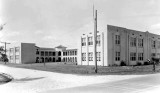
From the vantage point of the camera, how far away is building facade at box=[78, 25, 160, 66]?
1356 inches

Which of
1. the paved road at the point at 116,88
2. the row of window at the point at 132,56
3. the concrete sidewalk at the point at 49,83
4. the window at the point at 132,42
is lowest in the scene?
the concrete sidewalk at the point at 49,83

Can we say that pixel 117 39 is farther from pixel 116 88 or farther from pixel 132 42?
pixel 116 88

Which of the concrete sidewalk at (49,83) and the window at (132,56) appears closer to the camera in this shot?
the concrete sidewalk at (49,83)

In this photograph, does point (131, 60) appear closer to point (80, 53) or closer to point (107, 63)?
point (107, 63)

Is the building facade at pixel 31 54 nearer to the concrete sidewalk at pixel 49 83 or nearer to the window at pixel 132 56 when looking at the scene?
the window at pixel 132 56

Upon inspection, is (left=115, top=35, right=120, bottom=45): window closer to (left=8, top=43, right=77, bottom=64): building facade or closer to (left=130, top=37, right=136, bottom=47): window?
(left=130, top=37, right=136, bottom=47): window

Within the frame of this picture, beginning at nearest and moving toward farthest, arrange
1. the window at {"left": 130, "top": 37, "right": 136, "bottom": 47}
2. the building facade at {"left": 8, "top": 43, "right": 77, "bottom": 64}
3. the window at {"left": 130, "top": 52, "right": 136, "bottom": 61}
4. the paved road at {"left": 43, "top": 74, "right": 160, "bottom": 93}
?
1. the paved road at {"left": 43, "top": 74, "right": 160, "bottom": 93}
2. the window at {"left": 130, "top": 52, "right": 136, "bottom": 61}
3. the window at {"left": 130, "top": 37, "right": 136, "bottom": 47}
4. the building facade at {"left": 8, "top": 43, "right": 77, "bottom": 64}

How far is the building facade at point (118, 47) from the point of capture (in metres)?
34.4

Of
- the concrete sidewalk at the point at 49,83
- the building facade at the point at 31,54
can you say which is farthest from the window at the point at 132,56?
the building facade at the point at 31,54

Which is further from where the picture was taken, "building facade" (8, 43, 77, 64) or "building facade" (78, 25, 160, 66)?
"building facade" (8, 43, 77, 64)

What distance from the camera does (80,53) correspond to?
1567 inches

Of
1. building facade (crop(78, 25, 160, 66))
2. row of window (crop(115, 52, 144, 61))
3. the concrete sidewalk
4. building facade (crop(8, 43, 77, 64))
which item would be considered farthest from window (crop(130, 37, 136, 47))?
building facade (crop(8, 43, 77, 64))

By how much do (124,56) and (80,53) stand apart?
8.97 m

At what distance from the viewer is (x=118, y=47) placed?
3600cm
